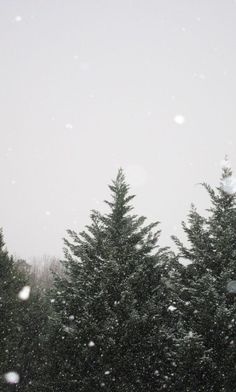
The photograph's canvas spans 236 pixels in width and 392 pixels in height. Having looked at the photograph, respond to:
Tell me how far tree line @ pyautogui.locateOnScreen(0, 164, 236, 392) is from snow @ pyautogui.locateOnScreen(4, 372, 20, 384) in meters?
8.51

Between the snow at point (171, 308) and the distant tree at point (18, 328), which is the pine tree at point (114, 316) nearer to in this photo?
the snow at point (171, 308)

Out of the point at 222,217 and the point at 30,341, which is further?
the point at 30,341

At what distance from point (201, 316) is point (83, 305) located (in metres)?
2.82

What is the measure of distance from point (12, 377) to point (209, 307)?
42.3 ft

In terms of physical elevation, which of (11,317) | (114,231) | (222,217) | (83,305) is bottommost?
(83,305)

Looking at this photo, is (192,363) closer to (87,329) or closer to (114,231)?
(87,329)

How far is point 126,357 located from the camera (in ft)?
26.8

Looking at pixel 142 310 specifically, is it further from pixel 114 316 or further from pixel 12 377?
pixel 12 377

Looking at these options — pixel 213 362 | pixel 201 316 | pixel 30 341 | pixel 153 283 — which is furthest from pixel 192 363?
pixel 30 341

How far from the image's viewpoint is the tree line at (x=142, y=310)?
7992mm

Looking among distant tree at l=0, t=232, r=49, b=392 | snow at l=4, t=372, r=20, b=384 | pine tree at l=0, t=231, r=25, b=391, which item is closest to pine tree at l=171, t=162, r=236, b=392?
distant tree at l=0, t=232, r=49, b=392

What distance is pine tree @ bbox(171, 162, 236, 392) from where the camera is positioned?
25.5ft

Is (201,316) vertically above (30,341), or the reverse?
(30,341)

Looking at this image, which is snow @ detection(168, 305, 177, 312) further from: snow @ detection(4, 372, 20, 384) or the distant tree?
snow @ detection(4, 372, 20, 384)
